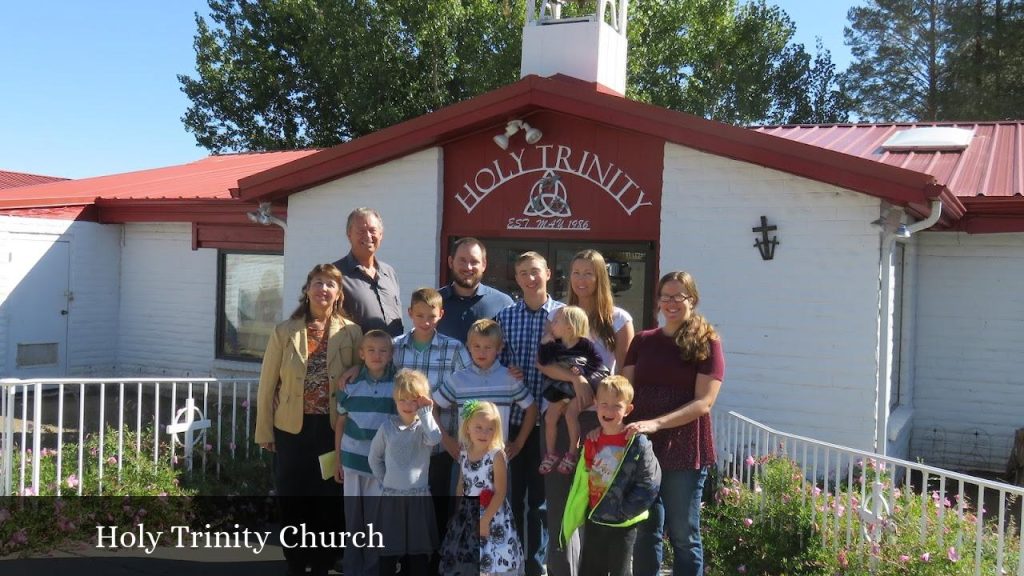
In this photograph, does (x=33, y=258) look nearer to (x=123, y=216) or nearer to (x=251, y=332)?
(x=123, y=216)

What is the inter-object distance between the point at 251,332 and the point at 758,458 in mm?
7068

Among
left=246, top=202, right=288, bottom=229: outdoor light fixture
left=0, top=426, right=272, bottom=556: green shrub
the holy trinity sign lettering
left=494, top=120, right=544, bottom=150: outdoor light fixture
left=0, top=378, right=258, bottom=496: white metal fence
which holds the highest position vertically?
left=494, top=120, right=544, bottom=150: outdoor light fixture

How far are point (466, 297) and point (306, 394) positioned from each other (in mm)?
990

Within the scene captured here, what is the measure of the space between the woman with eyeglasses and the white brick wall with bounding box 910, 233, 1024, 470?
4850mm

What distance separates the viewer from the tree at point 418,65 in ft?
83.5

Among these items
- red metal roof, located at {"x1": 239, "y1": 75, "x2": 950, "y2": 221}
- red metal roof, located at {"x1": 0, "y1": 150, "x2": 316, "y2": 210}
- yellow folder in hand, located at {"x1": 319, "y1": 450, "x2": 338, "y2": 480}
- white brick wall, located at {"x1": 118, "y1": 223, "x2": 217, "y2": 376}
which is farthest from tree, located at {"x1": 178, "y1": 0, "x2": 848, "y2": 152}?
yellow folder in hand, located at {"x1": 319, "y1": 450, "x2": 338, "y2": 480}

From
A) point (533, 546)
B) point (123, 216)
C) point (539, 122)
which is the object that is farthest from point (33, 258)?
point (533, 546)

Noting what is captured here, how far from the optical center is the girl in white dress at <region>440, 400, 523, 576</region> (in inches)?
169

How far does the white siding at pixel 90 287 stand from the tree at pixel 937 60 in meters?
21.2

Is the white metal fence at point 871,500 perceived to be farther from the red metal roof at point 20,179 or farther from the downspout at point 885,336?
the red metal roof at point 20,179

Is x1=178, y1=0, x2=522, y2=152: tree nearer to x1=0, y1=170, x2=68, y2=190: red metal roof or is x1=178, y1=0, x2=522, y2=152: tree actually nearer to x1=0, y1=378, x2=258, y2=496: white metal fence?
x1=0, y1=170, x2=68, y2=190: red metal roof

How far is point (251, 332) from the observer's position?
36.0ft

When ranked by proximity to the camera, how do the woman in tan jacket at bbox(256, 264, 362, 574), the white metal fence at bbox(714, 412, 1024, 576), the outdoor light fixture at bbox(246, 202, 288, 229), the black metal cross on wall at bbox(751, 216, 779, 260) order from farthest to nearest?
1. the outdoor light fixture at bbox(246, 202, 288, 229)
2. the black metal cross on wall at bbox(751, 216, 779, 260)
3. the woman in tan jacket at bbox(256, 264, 362, 574)
4. the white metal fence at bbox(714, 412, 1024, 576)

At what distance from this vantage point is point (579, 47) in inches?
349
